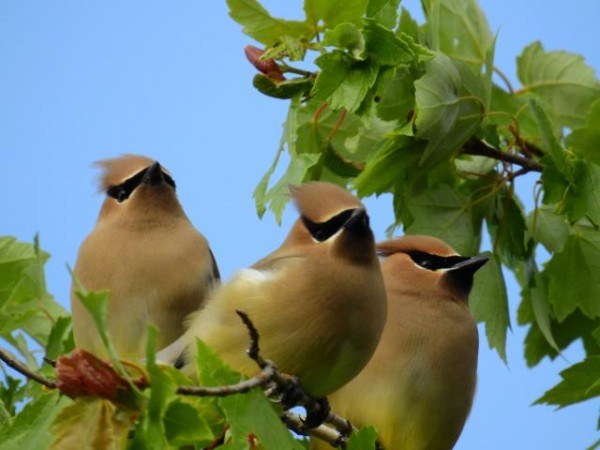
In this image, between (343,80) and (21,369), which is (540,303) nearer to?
(343,80)

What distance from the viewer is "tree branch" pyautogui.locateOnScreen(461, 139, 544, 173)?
13.6 feet

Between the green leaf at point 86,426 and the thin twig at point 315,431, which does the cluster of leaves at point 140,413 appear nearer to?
the green leaf at point 86,426

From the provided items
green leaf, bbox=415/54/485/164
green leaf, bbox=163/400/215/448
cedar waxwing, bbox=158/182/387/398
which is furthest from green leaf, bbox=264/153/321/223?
green leaf, bbox=163/400/215/448

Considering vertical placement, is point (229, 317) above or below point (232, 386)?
below

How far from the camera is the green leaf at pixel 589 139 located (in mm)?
3986

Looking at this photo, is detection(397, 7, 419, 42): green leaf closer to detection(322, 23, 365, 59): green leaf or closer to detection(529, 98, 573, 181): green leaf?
Result: detection(322, 23, 365, 59): green leaf

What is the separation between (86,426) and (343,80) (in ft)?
5.65

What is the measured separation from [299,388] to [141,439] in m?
0.82

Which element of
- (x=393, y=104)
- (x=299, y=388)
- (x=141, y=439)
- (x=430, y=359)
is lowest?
(x=430, y=359)

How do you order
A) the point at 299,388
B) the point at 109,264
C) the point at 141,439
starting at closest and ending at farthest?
the point at 141,439, the point at 299,388, the point at 109,264

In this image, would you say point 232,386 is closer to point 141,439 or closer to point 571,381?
point 141,439

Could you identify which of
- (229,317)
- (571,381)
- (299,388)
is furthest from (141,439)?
(571,381)

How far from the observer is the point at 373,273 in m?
3.48

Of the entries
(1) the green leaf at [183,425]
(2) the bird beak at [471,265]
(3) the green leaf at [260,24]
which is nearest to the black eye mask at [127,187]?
(3) the green leaf at [260,24]
